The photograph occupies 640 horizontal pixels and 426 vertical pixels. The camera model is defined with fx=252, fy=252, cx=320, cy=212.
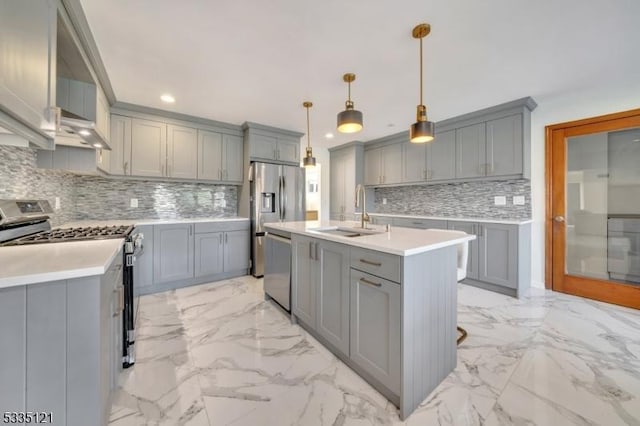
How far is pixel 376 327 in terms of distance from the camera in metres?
1.47

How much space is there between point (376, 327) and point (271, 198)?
2.86 metres

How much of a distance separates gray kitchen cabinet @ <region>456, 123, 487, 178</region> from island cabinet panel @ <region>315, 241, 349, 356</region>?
2772mm

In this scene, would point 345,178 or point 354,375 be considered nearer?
point 354,375

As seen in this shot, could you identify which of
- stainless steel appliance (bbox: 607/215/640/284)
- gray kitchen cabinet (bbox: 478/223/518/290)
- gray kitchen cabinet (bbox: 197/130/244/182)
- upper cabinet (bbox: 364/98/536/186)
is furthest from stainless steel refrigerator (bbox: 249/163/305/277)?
stainless steel appliance (bbox: 607/215/640/284)

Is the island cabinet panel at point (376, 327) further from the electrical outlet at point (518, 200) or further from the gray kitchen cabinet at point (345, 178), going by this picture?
the gray kitchen cabinet at point (345, 178)

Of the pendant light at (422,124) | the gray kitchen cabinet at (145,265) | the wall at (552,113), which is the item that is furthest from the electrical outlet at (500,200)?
the gray kitchen cabinet at (145,265)

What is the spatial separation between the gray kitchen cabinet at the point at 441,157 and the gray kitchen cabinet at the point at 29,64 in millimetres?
4137

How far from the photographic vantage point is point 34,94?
3.72 feet

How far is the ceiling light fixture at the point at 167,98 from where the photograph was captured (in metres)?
2.92

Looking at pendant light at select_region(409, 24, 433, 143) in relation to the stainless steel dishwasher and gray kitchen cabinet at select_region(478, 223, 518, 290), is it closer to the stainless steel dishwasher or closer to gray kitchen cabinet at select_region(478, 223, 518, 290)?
the stainless steel dishwasher

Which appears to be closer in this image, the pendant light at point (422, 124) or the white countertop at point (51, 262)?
the white countertop at point (51, 262)

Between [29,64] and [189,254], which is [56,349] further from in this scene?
[189,254]

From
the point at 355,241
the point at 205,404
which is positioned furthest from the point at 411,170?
the point at 205,404

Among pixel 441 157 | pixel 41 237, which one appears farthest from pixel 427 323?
pixel 441 157
